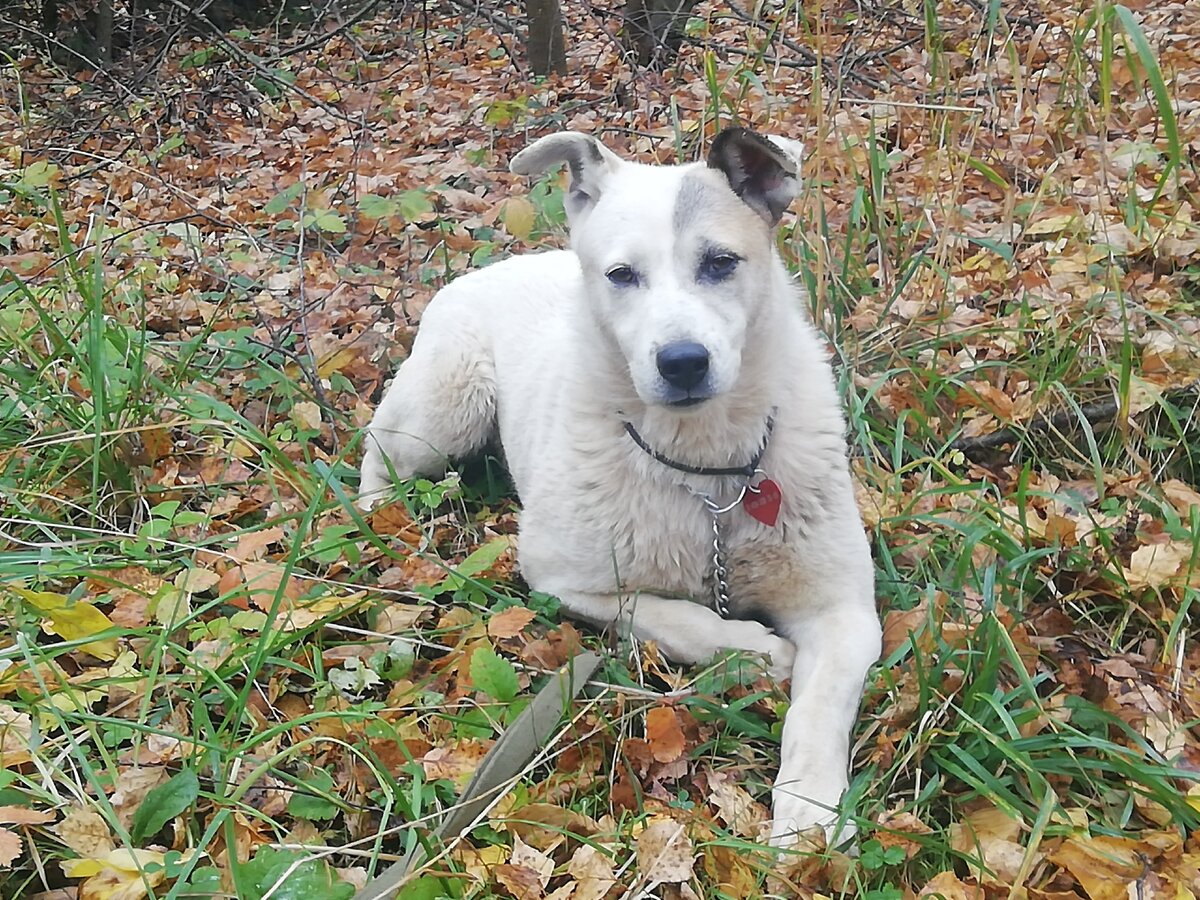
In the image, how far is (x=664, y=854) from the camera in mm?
2080

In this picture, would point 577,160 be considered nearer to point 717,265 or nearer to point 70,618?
point 717,265

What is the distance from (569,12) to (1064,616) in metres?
9.16

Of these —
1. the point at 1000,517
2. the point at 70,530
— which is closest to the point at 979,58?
the point at 1000,517

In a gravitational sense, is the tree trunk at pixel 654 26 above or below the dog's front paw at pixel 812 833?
above

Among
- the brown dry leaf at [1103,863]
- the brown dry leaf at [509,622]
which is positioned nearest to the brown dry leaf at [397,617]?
the brown dry leaf at [509,622]

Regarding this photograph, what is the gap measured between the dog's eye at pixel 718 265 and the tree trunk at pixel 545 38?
5863 millimetres

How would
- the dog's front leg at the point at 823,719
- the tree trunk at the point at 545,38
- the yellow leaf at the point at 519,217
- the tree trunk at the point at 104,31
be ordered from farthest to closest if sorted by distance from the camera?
1. the tree trunk at the point at 104,31
2. the tree trunk at the point at 545,38
3. the yellow leaf at the point at 519,217
4. the dog's front leg at the point at 823,719

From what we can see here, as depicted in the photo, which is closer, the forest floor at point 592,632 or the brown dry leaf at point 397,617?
the forest floor at point 592,632

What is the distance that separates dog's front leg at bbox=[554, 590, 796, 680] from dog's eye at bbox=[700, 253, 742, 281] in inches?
35.3

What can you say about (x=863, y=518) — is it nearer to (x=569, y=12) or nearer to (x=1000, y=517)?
(x=1000, y=517)

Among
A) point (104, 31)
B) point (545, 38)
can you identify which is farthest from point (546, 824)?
point (104, 31)

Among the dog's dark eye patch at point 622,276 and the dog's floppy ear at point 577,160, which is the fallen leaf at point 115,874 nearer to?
the dog's dark eye patch at point 622,276

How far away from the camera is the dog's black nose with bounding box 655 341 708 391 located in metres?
2.55

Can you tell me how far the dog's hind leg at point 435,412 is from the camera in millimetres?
3855
